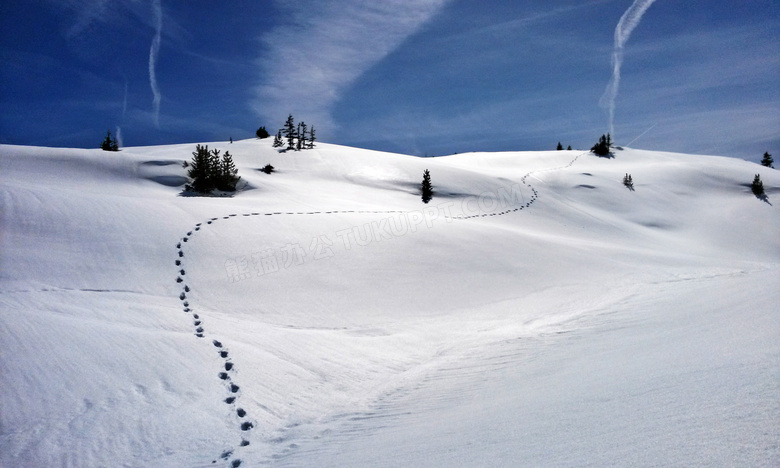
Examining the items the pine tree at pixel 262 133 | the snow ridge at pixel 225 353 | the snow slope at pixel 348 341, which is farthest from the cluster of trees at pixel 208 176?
the pine tree at pixel 262 133

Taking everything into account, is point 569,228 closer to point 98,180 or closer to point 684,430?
point 684,430

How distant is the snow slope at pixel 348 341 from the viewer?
8.29ft

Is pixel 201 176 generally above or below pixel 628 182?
below

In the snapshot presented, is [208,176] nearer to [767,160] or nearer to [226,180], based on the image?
[226,180]

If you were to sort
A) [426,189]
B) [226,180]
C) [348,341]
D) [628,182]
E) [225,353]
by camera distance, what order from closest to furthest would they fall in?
[225,353] → [348,341] → [226,180] → [426,189] → [628,182]

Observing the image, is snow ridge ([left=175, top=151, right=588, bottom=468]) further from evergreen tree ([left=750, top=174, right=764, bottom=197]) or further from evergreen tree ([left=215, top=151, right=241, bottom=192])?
evergreen tree ([left=750, top=174, right=764, bottom=197])

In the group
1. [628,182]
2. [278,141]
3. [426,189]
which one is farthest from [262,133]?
[628,182]

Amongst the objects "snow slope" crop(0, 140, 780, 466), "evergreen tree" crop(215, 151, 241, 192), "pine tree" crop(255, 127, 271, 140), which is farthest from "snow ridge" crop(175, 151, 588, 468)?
"pine tree" crop(255, 127, 271, 140)

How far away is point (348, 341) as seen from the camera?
5.65 meters

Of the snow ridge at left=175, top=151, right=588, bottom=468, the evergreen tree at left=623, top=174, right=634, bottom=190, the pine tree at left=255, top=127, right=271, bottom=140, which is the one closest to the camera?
the snow ridge at left=175, top=151, right=588, bottom=468

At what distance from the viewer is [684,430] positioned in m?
1.95

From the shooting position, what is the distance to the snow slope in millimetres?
2527

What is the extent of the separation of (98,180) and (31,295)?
897 cm

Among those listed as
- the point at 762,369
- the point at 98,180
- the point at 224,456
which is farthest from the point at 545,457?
the point at 98,180
